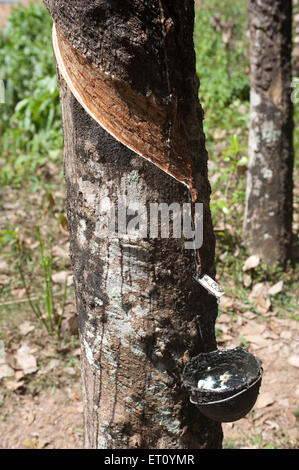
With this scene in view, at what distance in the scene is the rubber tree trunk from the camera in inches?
61.4

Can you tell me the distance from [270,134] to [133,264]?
2.25m

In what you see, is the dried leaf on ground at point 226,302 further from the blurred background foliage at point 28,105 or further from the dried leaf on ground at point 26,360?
the blurred background foliage at point 28,105

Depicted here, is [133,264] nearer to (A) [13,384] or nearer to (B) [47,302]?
(B) [47,302]

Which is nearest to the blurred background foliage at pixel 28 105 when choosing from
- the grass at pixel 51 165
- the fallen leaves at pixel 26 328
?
the grass at pixel 51 165

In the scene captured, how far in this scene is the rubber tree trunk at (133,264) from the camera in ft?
5.11

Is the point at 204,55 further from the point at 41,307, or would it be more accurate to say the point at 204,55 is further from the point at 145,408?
the point at 145,408

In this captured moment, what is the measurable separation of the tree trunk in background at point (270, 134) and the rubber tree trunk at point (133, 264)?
1.96m

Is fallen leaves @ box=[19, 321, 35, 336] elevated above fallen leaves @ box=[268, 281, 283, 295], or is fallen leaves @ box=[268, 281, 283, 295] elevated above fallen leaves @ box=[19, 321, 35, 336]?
fallen leaves @ box=[268, 281, 283, 295]

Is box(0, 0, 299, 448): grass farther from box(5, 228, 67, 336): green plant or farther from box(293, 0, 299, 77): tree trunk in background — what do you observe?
box(293, 0, 299, 77): tree trunk in background

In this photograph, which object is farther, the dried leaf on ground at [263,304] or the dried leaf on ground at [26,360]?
the dried leaf on ground at [263,304]

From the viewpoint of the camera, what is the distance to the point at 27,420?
2930mm

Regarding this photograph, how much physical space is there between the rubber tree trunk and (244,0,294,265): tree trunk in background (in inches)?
77.1

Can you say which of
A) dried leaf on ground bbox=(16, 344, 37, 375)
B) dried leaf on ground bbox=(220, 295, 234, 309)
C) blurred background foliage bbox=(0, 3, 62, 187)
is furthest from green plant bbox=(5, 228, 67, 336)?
blurred background foliage bbox=(0, 3, 62, 187)

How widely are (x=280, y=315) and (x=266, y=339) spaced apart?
10.1 inches
